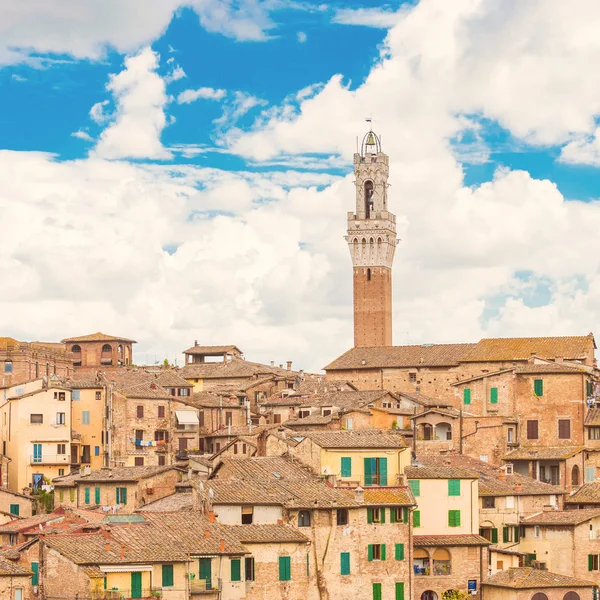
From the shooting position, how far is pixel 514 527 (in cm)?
6706

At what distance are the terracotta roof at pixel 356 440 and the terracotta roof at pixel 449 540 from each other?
4051mm

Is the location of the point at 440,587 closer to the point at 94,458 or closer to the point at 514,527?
the point at 514,527

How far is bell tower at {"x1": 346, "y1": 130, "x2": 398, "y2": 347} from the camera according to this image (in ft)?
431

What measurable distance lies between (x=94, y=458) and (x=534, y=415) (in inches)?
971

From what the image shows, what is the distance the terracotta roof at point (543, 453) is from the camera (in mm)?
76750

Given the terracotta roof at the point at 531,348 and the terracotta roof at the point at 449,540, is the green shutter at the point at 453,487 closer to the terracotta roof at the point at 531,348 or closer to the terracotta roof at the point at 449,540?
the terracotta roof at the point at 449,540

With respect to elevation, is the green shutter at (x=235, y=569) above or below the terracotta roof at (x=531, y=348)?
below

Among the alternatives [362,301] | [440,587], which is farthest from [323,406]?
[362,301]

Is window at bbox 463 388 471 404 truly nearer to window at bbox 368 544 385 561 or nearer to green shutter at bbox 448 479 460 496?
green shutter at bbox 448 479 460 496

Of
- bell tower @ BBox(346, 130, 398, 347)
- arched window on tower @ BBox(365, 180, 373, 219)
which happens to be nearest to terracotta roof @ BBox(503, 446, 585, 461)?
bell tower @ BBox(346, 130, 398, 347)

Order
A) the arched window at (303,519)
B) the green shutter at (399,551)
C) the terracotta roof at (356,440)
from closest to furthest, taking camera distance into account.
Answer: the arched window at (303,519), the green shutter at (399,551), the terracotta roof at (356,440)

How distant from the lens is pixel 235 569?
55.0 meters

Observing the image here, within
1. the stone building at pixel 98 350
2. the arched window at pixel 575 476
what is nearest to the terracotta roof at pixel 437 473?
the arched window at pixel 575 476

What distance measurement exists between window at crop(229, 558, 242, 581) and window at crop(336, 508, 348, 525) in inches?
218
